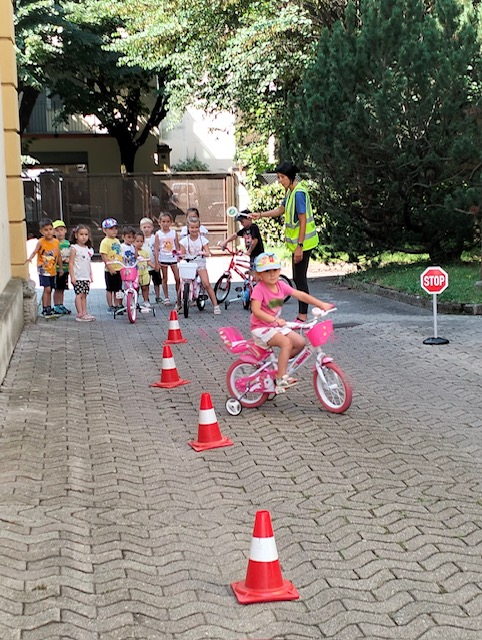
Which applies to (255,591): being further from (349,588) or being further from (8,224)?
(8,224)

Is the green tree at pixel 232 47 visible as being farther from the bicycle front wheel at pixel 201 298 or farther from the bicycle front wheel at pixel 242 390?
the bicycle front wheel at pixel 242 390

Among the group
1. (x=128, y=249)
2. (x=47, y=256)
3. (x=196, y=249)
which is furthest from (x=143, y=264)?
(x=47, y=256)

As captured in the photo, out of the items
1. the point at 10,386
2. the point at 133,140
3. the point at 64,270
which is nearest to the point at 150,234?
the point at 64,270

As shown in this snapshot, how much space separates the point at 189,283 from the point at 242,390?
6.27 meters

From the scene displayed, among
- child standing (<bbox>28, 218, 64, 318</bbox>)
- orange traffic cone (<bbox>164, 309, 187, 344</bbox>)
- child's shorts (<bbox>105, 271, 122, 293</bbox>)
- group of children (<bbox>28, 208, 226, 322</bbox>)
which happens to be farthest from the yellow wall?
orange traffic cone (<bbox>164, 309, 187, 344</bbox>)

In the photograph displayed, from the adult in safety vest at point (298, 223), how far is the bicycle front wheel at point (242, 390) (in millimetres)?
2754

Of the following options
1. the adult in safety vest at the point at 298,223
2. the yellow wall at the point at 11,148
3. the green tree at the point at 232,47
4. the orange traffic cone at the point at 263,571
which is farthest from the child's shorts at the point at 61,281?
the orange traffic cone at the point at 263,571

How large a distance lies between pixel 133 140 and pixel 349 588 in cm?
3586

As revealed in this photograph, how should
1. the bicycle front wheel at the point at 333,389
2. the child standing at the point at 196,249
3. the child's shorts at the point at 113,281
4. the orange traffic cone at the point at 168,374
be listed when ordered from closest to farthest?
the bicycle front wheel at the point at 333,389, the orange traffic cone at the point at 168,374, the child standing at the point at 196,249, the child's shorts at the point at 113,281

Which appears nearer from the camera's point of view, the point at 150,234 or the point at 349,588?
the point at 349,588

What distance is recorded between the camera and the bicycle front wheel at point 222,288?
14.9 meters

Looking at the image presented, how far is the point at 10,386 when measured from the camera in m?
8.84

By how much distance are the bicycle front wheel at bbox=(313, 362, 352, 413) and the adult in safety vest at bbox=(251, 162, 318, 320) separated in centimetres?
297

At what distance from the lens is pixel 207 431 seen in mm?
6590
